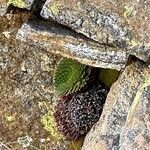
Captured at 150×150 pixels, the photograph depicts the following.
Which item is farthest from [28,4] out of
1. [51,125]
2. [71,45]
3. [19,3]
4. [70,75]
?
[51,125]

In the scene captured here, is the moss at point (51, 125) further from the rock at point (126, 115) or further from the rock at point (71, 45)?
the rock at point (71, 45)

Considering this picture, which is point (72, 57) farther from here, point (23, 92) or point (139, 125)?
point (23, 92)

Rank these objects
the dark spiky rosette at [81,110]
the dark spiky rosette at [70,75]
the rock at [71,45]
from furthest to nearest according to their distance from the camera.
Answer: the dark spiky rosette at [81,110] < the dark spiky rosette at [70,75] < the rock at [71,45]

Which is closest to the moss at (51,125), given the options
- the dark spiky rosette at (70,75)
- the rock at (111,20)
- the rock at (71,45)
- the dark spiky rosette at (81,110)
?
the dark spiky rosette at (81,110)

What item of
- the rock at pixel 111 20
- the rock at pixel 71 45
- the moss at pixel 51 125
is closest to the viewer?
the rock at pixel 111 20

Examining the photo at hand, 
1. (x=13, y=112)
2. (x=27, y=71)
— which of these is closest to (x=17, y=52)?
(x=27, y=71)

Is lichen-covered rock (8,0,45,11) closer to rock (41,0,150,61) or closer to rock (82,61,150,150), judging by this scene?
rock (41,0,150,61)

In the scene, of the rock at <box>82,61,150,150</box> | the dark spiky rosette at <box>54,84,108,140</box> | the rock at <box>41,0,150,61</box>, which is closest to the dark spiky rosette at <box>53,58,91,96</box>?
the dark spiky rosette at <box>54,84,108,140</box>

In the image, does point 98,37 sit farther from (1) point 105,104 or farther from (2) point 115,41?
(1) point 105,104
